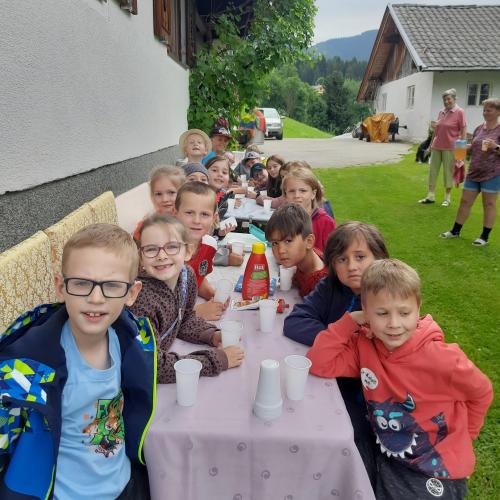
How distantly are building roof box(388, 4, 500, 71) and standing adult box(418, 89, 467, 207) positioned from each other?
10540 mm

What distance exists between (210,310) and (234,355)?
1.64 ft

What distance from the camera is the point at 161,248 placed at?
6.06ft

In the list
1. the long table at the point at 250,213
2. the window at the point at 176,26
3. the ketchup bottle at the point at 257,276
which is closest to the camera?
→ the ketchup bottle at the point at 257,276

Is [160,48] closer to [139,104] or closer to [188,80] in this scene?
[139,104]

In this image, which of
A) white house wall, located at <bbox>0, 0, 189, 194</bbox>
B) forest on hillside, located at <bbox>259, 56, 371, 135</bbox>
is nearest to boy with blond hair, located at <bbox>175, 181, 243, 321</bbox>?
white house wall, located at <bbox>0, 0, 189, 194</bbox>

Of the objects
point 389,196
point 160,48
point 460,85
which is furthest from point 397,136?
point 160,48

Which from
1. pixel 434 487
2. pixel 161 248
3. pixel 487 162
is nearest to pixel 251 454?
pixel 434 487

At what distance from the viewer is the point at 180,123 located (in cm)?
841

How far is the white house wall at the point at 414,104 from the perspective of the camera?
733 inches

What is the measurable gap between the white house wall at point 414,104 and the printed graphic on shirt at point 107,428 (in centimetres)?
1935

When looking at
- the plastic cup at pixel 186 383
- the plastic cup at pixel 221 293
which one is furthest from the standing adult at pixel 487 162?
the plastic cup at pixel 186 383

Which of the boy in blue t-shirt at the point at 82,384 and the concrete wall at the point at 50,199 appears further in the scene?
the concrete wall at the point at 50,199

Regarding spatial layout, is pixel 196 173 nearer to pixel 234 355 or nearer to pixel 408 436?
pixel 234 355

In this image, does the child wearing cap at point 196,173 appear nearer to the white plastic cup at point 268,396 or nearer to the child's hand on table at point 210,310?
the child's hand on table at point 210,310
